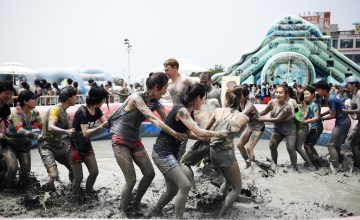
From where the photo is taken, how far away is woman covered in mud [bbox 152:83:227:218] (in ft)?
14.1

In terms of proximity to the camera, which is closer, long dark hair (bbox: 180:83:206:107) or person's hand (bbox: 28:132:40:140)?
long dark hair (bbox: 180:83:206:107)

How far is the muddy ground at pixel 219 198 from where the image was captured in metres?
5.18

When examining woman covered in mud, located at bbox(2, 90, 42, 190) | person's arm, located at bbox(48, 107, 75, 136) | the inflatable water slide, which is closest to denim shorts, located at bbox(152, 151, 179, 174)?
person's arm, located at bbox(48, 107, 75, 136)

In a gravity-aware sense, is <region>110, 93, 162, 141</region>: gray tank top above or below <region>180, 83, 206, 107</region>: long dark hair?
below

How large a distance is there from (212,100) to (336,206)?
255 centimetres

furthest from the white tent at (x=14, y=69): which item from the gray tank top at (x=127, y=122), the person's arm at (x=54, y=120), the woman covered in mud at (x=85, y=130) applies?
the gray tank top at (x=127, y=122)

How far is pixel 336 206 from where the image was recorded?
5.67 meters

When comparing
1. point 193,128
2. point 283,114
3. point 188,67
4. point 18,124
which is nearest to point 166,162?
point 193,128

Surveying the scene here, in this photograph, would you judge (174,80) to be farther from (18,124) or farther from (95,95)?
(18,124)

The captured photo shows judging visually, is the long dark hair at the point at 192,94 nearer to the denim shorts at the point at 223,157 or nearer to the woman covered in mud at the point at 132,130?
the woman covered in mud at the point at 132,130

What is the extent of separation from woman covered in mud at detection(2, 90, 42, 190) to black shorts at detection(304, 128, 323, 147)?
525cm

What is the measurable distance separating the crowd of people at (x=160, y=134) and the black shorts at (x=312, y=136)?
1.28 feet

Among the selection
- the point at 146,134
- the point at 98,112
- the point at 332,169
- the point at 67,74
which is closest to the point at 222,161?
the point at 98,112

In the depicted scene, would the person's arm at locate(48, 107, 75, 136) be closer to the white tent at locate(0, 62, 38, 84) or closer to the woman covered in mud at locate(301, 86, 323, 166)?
the woman covered in mud at locate(301, 86, 323, 166)
